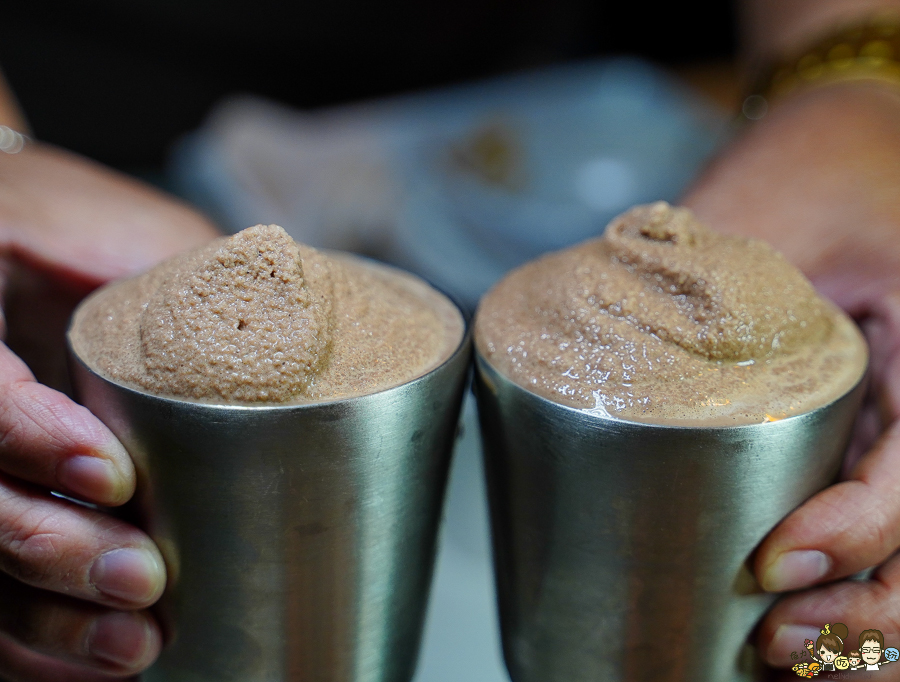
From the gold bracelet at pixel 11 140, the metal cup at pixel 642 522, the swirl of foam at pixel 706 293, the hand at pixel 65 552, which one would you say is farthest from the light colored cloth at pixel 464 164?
the hand at pixel 65 552

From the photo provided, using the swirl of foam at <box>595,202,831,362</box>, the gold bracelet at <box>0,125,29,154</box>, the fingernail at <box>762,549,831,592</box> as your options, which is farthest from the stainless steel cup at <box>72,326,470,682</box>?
the gold bracelet at <box>0,125,29,154</box>

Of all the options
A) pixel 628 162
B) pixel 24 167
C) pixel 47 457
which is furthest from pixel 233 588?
pixel 628 162

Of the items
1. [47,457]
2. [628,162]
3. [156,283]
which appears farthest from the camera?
[628,162]

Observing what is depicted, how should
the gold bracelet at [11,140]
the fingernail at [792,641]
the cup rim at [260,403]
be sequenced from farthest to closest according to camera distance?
the gold bracelet at [11,140]
the fingernail at [792,641]
the cup rim at [260,403]

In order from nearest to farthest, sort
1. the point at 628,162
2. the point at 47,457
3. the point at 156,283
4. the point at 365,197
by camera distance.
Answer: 1. the point at 47,457
2. the point at 156,283
3. the point at 628,162
4. the point at 365,197

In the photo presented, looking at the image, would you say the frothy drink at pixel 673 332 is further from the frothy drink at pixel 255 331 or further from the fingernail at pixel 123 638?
the fingernail at pixel 123 638

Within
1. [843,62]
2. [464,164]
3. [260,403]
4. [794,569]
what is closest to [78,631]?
[260,403]

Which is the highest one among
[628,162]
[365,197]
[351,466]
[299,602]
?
[351,466]

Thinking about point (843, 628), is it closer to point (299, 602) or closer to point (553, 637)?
point (553, 637)
